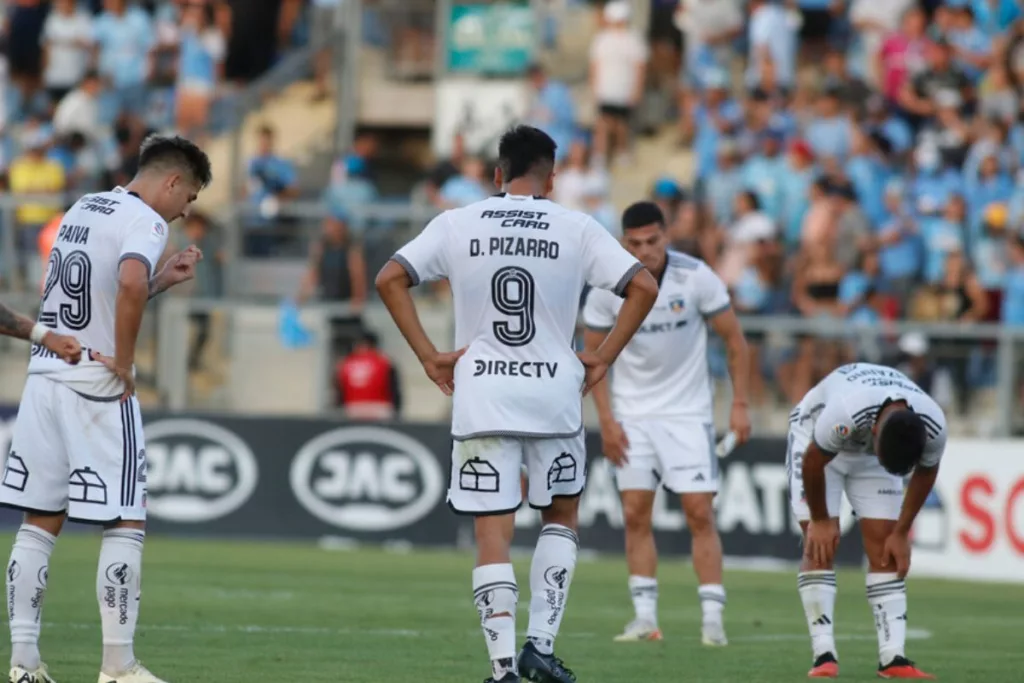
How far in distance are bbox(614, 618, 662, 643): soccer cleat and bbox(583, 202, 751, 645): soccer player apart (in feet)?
0.62

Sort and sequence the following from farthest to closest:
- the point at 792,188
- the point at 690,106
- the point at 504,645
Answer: the point at 690,106, the point at 792,188, the point at 504,645

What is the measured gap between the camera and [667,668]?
Answer: 10883 mm

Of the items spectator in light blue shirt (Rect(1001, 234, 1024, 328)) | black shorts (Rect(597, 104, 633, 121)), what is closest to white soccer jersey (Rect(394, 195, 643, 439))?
spectator in light blue shirt (Rect(1001, 234, 1024, 328))

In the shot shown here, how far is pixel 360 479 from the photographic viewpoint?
70.7 feet

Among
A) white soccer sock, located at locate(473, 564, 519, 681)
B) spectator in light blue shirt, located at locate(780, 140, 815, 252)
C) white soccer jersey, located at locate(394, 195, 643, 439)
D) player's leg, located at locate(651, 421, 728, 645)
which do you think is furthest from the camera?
spectator in light blue shirt, located at locate(780, 140, 815, 252)

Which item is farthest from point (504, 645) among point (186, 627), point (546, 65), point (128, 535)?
point (546, 65)

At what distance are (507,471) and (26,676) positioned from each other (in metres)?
2.34

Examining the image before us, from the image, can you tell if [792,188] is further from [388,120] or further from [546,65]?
[388,120]

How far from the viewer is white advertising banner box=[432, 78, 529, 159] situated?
87.5 ft

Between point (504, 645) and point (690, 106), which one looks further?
point (690, 106)

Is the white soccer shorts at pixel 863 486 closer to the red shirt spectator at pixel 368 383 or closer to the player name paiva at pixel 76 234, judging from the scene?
the player name paiva at pixel 76 234

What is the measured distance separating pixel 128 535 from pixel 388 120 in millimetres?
20804

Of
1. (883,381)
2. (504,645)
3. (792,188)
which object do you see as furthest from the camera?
(792,188)

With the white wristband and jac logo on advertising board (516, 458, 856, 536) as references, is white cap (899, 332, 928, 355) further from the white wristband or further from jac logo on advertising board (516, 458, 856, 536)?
the white wristband
